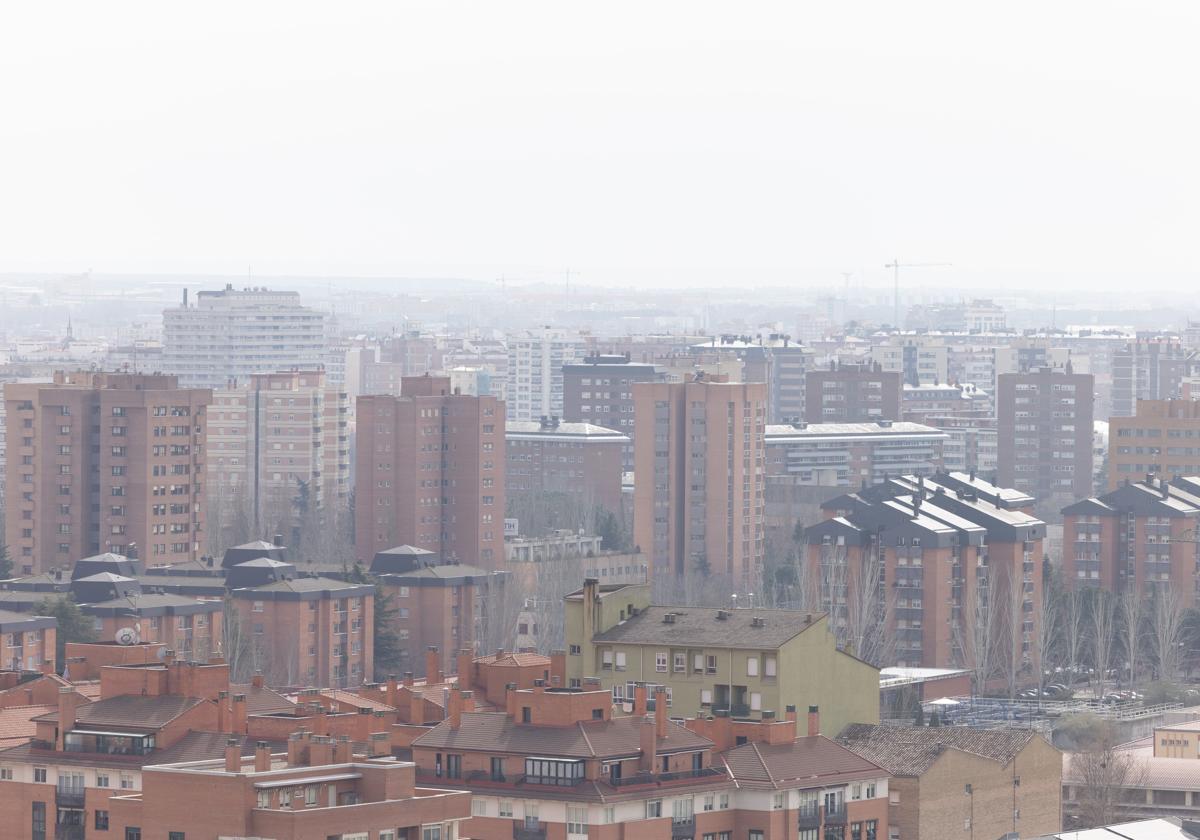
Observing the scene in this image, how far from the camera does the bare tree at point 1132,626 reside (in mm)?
66019

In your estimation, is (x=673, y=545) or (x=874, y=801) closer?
(x=874, y=801)

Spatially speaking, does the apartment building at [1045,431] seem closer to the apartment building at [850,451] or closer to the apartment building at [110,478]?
the apartment building at [850,451]

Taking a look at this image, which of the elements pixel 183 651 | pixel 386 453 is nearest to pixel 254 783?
pixel 183 651

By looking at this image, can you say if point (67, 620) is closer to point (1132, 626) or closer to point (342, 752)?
point (1132, 626)

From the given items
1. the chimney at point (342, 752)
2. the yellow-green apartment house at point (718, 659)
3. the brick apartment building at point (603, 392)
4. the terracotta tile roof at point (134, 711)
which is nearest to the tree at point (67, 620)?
the yellow-green apartment house at point (718, 659)

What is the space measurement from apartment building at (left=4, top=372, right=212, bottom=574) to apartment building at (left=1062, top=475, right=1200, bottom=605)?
1979 centimetres

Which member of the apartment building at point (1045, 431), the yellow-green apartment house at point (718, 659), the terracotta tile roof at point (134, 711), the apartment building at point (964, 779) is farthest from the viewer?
the apartment building at point (1045, 431)

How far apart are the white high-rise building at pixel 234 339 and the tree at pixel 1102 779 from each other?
356 feet

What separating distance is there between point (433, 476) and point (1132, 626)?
62.0 ft

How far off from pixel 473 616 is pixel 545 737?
31.3 m

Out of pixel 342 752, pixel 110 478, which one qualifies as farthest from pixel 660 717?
pixel 110 478

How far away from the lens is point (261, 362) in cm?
15700

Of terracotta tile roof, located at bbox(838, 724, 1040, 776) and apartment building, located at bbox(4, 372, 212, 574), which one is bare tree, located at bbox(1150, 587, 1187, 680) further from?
terracotta tile roof, located at bbox(838, 724, 1040, 776)

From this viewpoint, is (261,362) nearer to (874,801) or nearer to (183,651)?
(183,651)
